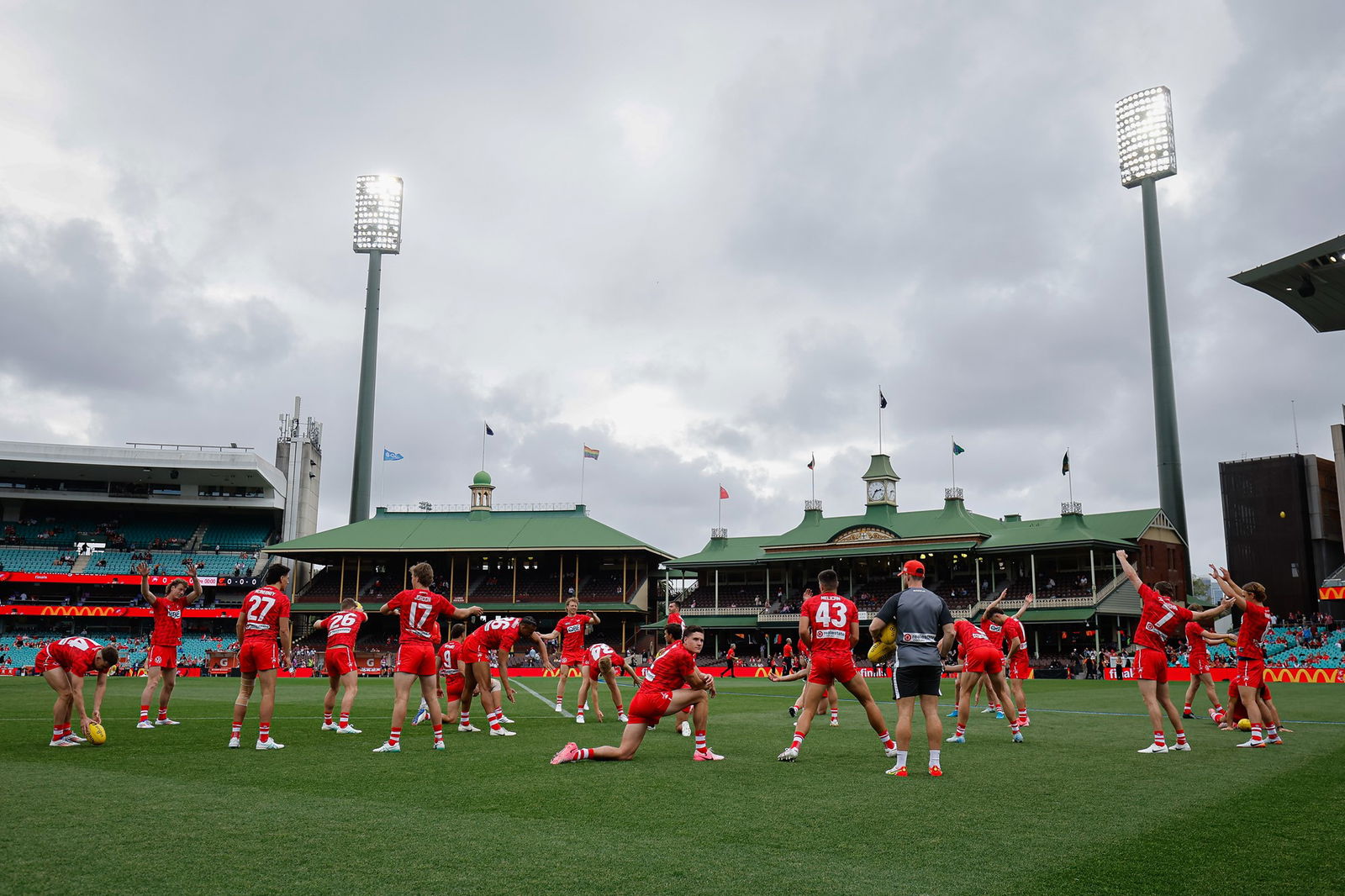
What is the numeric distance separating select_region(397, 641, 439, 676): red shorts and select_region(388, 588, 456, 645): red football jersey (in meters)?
0.10

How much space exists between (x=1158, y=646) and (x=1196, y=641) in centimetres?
346

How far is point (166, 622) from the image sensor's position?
592 inches

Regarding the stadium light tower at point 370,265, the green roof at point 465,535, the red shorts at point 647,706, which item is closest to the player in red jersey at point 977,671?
the red shorts at point 647,706

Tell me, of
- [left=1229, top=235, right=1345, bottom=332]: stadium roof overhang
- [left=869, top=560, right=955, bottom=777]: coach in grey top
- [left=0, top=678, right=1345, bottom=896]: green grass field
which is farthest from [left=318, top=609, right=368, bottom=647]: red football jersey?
[left=1229, top=235, right=1345, bottom=332]: stadium roof overhang

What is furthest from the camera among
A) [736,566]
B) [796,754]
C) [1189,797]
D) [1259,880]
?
[736,566]

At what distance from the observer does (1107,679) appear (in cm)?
3750

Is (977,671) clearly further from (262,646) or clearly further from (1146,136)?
(1146,136)

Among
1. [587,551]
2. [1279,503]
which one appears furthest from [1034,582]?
[587,551]

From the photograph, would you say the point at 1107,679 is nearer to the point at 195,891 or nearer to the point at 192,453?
the point at 195,891

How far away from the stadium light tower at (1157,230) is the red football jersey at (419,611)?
55.2 meters

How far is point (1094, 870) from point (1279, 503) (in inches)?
2679

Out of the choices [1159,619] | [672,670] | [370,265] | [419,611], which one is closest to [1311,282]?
[1159,619]

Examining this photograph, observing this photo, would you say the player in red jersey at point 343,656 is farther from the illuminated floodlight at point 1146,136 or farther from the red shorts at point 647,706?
the illuminated floodlight at point 1146,136

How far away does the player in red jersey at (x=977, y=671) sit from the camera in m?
12.6
